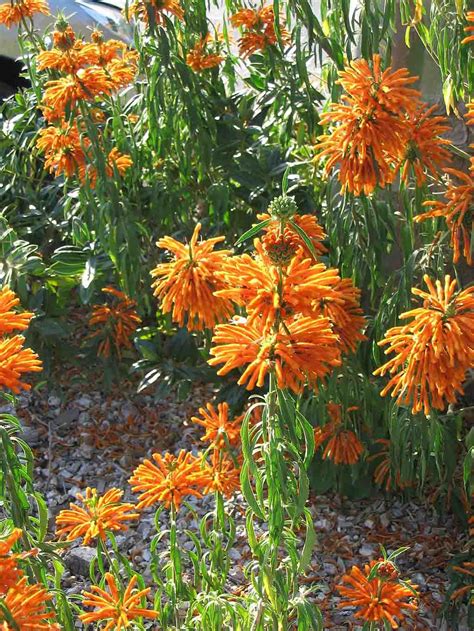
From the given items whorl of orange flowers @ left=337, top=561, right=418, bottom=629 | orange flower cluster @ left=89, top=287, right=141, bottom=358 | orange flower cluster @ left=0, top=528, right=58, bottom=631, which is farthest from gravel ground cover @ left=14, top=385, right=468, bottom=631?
orange flower cluster @ left=0, top=528, right=58, bottom=631

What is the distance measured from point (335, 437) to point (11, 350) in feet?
4.16

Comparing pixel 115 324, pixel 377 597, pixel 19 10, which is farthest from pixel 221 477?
pixel 19 10

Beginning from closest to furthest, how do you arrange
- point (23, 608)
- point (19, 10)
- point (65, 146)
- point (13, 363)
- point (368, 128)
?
point (23, 608) → point (13, 363) → point (368, 128) → point (65, 146) → point (19, 10)

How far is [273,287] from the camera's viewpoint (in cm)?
135

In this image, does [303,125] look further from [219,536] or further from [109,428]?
[219,536]

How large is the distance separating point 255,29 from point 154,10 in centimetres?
47

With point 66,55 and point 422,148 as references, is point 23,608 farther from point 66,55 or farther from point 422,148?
point 66,55

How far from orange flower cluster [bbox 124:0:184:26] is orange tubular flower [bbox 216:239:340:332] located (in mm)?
1455

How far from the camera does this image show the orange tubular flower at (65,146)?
9.01ft

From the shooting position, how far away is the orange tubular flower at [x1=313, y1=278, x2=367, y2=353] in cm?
186

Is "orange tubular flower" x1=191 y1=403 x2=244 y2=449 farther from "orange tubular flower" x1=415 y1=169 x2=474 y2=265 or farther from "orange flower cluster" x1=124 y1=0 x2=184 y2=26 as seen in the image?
"orange flower cluster" x1=124 y1=0 x2=184 y2=26

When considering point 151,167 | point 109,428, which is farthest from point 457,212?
point 109,428

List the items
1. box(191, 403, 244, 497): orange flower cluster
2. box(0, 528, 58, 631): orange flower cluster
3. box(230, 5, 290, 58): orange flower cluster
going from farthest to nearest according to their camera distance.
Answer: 1. box(230, 5, 290, 58): orange flower cluster
2. box(191, 403, 244, 497): orange flower cluster
3. box(0, 528, 58, 631): orange flower cluster

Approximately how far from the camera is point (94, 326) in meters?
3.55
